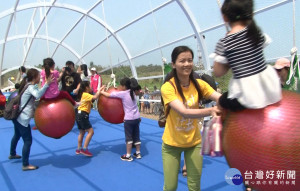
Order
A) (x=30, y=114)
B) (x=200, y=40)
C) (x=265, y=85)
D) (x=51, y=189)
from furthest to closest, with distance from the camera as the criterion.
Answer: (x=200, y=40)
(x=30, y=114)
(x=51, y=189)
(x=265, y=85)

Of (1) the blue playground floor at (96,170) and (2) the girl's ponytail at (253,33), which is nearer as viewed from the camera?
(2) the girl's ponytail at (253,33)

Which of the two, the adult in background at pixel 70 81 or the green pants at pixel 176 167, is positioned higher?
the adult in background at pixel 70 81

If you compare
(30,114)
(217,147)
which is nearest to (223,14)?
(217,147)

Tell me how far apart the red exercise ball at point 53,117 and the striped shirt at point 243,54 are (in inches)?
110

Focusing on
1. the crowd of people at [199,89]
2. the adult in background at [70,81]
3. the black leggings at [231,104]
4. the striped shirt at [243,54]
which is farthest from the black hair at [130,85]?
the striped shirt at [243,54]

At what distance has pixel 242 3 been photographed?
5.52ft

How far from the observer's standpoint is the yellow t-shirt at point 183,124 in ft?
8.07

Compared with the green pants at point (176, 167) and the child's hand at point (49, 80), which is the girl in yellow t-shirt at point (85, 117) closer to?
the child's hand at point (49, 80)

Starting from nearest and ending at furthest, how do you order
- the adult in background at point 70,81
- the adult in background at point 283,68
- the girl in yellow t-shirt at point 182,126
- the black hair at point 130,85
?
the girl in yellow t-shirt at point 182,126 < the adult in background at point 283,68 < the black hair at point 130,85 < the adult in background at point 70,81

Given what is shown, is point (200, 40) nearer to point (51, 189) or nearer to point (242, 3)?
point (51, 189)

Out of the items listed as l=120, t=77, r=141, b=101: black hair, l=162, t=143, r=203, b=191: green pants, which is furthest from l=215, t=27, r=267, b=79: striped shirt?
l=120, t=77, r=141, b=101: black hair

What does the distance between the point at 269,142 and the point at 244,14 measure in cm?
84

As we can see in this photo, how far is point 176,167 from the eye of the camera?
2484 millimetres

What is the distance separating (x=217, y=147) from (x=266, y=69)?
0.62 meters
